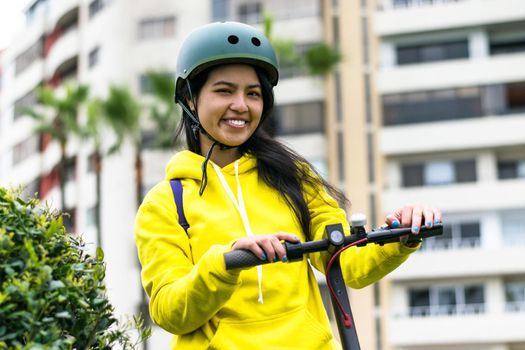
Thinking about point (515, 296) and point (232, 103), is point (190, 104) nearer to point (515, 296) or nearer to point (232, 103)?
point (232, 103)

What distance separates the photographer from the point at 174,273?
348 cm

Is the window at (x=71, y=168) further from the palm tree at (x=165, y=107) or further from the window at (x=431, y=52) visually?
the window at (x=431, y=52)

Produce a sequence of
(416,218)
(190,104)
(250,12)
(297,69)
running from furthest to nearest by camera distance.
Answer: (250,12) → (297,69) → (190,104) → (416,218)

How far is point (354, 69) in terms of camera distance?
124 feet

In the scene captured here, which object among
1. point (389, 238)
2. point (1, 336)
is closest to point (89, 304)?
point (1, 336)

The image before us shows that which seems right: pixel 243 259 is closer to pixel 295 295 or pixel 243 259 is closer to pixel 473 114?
pixel 295 295

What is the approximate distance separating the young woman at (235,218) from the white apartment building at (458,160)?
106ft

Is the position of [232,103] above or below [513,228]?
below

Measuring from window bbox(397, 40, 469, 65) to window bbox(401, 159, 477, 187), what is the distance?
4.04 meters

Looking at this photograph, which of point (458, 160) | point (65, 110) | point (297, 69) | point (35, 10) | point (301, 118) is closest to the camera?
point (458, 160)

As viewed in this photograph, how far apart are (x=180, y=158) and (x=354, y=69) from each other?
3433 cm

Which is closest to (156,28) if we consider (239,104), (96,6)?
(96,6)

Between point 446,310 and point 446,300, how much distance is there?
0.44m

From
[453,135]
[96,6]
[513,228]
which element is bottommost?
[513,228]
